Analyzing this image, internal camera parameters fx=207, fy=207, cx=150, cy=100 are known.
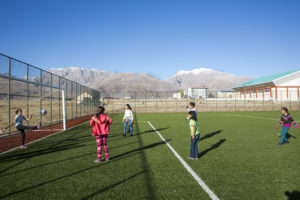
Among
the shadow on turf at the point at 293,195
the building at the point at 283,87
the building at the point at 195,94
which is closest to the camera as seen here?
the shadow on turf at the point at 293,195

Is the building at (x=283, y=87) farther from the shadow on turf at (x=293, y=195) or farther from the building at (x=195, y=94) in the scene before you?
the shadow on turf at (x=293, y=195)

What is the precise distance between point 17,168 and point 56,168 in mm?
1152

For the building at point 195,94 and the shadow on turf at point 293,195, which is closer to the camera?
the shadow on turf at point 293,195

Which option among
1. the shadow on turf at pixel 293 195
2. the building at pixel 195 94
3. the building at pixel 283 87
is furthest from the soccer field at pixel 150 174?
the building at pixel 283 87

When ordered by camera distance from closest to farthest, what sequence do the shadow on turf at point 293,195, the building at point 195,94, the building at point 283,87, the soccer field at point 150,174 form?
1. the shadow on turf at point 293,195
2. the soccer field at point 150,174
3. the building at point 283,87
4. the building at point 195,94

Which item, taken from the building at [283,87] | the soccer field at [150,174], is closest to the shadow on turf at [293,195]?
the soccer field at [150,174]

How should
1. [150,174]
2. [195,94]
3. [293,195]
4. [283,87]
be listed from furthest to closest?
1. [195,94]
2. [283,87]
3. [150,174]
4. [293,195]

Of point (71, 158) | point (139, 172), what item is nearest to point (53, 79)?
point (71, 158)

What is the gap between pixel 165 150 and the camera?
7699mm

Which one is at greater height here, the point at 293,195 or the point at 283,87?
the point at 283,87

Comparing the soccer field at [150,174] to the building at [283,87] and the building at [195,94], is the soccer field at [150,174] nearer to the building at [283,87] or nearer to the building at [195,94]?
the building at [195,94]

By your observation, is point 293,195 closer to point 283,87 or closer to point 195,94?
point 283,87

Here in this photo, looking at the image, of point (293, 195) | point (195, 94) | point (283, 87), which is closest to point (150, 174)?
point (293, 195)

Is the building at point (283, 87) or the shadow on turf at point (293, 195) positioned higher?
the building at point (283, 87)
